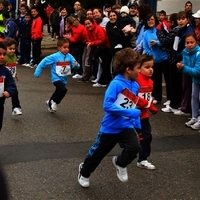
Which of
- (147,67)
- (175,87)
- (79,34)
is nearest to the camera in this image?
(147,67)

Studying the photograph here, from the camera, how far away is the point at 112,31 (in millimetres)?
10898

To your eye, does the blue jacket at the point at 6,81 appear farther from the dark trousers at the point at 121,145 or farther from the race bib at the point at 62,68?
the race bib at the point at 62,68

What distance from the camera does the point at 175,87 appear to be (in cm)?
898

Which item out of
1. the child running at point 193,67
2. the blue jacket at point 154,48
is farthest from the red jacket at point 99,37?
the child running at point 193,67

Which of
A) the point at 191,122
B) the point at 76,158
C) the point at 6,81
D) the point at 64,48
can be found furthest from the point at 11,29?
the point at 76,158

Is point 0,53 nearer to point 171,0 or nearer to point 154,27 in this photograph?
point 154,27

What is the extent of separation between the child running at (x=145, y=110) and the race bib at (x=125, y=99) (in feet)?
2.28

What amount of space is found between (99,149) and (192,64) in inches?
138

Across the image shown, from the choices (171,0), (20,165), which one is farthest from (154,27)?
(171,0)

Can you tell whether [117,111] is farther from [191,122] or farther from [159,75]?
[159,75]

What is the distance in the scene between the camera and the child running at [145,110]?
17.6 ft

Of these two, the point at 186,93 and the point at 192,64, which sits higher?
the point at 192,64

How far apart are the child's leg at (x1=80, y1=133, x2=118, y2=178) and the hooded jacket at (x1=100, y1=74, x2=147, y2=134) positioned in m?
0.06

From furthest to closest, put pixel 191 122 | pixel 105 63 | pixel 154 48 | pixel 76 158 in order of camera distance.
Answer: pixel 105 63 → pixel 154 48 → pixel 191 122 → pixel 76 158
